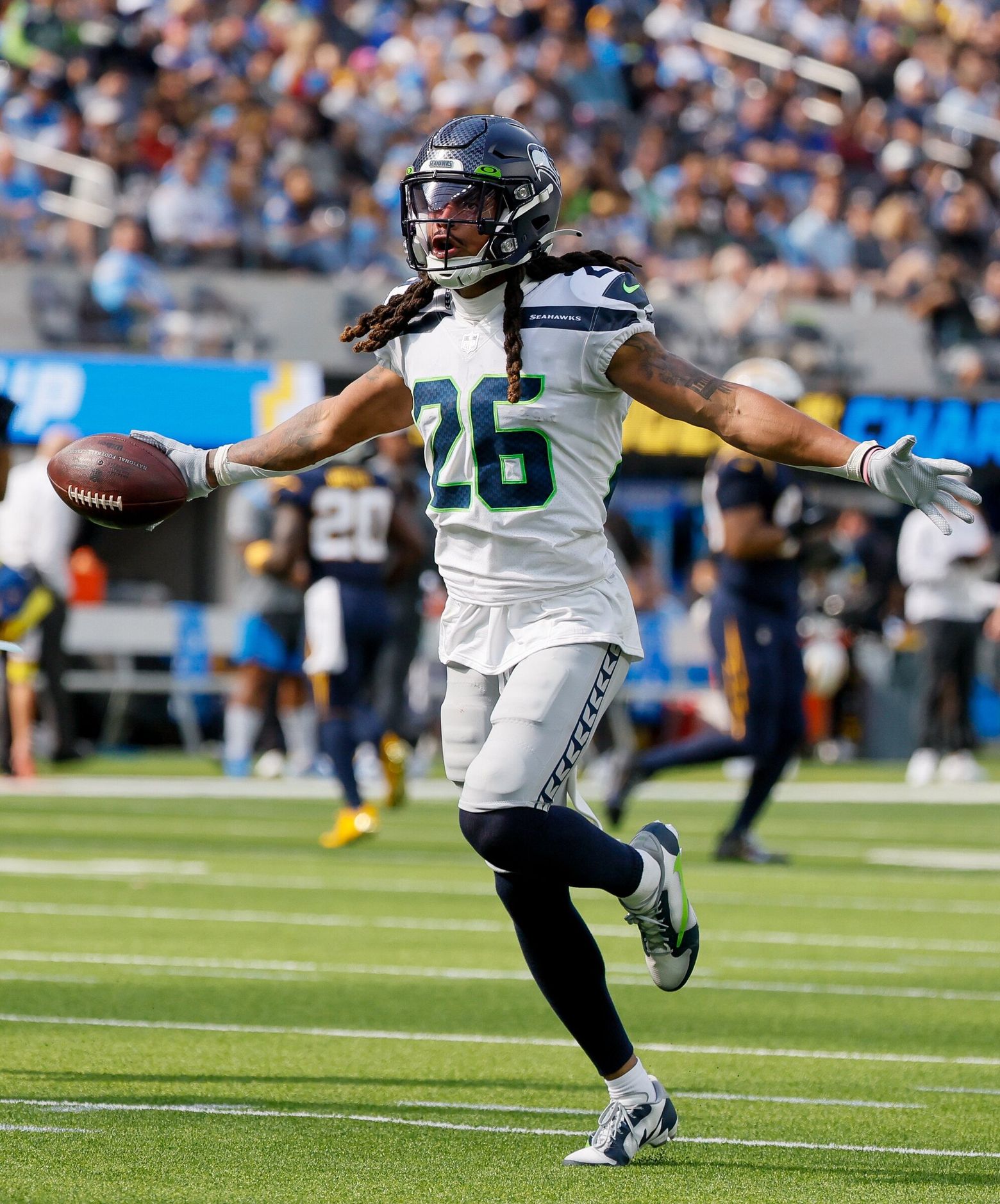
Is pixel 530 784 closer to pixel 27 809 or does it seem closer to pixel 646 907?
pixel 646 907

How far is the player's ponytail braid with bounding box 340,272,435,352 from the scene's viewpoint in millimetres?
4453

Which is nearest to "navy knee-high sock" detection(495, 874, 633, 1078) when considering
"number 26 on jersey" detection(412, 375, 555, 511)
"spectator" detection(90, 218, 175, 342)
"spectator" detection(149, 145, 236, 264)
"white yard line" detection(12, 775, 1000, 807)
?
"number 26 on jersey" detection(412, 375, 555, 511)

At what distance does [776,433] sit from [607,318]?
1.33 feet

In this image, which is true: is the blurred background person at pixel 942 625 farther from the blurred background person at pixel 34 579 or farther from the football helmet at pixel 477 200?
the football helmet at pixel 477 200

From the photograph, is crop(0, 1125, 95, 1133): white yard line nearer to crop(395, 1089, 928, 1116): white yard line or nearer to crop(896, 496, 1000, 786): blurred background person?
crop(395, 1089, 928, 1116): white yard line

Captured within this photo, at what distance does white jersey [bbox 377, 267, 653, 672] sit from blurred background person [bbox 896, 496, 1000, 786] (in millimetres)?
11337

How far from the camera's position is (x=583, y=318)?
4.28 metres

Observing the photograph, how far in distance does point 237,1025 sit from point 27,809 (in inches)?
258

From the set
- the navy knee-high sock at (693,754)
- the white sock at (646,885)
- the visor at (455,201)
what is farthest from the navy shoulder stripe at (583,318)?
the navy knee-high sock at (693,754)

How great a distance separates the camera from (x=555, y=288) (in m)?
4.35

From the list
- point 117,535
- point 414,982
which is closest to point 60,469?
point 414,982

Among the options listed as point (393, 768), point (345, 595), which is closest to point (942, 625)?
point (393, 768)

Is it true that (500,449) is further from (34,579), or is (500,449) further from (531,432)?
(34,579)

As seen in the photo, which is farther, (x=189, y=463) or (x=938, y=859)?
(x=938, y=859)
